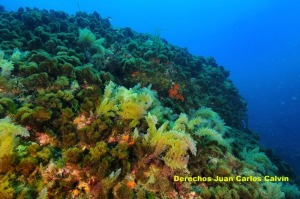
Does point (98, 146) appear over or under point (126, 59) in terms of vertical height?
under

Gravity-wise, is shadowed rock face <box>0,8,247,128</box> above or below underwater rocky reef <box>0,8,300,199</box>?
above

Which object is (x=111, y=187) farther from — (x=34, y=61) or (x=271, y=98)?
(x=271, y=98)

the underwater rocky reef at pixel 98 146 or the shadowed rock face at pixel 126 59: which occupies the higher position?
the shadowed rock face at pixel 126 59

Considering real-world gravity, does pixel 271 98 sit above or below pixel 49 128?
above

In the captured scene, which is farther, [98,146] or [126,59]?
[126,59]

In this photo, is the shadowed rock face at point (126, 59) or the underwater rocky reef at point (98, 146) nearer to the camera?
the underwater rocky reef at point (98, 146)

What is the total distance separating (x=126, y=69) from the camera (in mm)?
8969

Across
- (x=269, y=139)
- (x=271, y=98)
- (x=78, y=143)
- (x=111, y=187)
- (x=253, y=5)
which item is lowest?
(x=111, y=187)

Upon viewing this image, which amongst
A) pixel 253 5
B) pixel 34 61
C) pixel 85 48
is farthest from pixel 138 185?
pixel 253 5

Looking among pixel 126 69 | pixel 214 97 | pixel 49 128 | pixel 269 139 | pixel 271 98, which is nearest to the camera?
pixel 49 128

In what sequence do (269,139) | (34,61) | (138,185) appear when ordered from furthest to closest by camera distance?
(269,139)
(34,61)
(138,185)

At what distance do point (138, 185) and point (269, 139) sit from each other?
2133 centimetres

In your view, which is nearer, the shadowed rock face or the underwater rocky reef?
the underwater rocky reef

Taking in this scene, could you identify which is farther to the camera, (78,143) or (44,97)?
(44,97)
